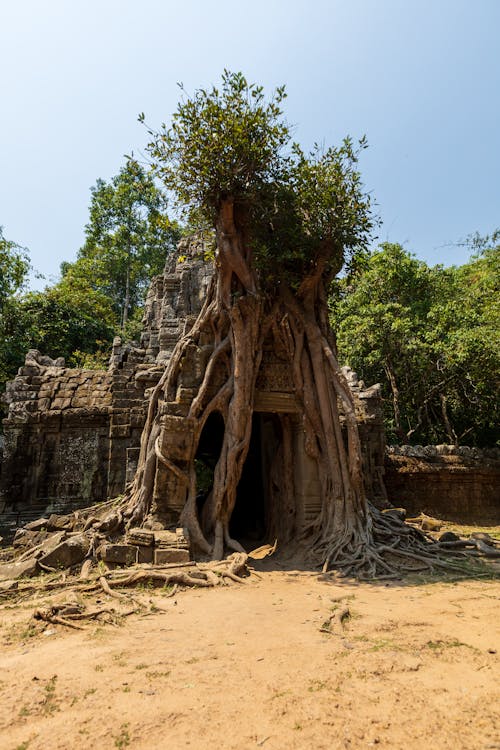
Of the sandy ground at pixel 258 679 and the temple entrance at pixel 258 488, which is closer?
the sandy ground at pixel 258 679

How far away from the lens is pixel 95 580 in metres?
5.22

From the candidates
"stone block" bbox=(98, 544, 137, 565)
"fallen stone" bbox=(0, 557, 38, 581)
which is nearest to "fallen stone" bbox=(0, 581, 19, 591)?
"fallen stone" bbox=(0, 557, 38, 581)

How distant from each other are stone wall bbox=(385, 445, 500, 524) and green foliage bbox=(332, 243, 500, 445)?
7.80 feet

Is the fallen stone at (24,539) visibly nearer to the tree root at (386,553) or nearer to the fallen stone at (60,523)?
the fallen stone at (60,523)

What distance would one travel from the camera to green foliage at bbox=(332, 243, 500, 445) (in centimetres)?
1334

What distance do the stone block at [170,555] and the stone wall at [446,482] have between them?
6628 millimetres

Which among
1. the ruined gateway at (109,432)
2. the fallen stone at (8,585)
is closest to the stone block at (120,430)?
the ruined gateway at (109,432)

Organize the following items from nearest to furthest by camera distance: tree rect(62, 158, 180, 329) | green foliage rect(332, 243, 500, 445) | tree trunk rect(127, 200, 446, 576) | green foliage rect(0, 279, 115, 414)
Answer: tree trunk rect(127, 200, 446, 576)
green foliage rect(332, 243, 500, 445)
green foliage rect(0, 279, 115, 414)
tree rect(62, 158, 180, 329)

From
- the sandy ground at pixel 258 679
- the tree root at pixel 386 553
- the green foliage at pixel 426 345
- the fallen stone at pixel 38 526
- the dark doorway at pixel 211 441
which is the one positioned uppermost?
the green foliage at pixel 426 345

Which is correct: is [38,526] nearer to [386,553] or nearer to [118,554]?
[118,554]

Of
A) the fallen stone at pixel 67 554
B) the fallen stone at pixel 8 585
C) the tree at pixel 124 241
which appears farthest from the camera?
the tree at pixel 124 241

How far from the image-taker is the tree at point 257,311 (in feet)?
22.9

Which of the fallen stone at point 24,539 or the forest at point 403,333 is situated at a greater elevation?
the forest at point 403,333

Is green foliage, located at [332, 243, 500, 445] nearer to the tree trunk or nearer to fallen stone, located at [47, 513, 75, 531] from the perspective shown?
the tree trunk
